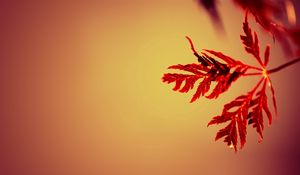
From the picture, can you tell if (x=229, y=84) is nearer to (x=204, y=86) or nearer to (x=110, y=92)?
(x=204, y=86)

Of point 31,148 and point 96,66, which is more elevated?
point 96,66

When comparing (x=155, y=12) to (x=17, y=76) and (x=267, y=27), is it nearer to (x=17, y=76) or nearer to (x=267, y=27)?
(x=267, y=27)

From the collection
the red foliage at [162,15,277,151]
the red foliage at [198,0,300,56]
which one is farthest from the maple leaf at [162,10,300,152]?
the red foliage at [198,0,300,56]

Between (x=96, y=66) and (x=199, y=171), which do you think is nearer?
(x=96, y=66)

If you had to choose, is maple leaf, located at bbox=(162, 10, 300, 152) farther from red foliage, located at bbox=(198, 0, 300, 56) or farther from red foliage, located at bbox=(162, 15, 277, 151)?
red foliage, located at bbox=(198, 0, 300, 56)

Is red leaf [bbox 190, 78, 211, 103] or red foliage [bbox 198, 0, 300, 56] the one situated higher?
red foliage [bbox 198, 0, 300, 56]

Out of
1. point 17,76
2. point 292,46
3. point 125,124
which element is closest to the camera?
point 17,76

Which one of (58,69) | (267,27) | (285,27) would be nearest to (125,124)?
(58,69)

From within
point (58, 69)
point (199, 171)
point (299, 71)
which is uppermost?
point (58, 69)

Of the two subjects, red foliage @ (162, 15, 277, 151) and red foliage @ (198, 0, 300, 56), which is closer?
red foliage @ (162, 15, 277, 151)
